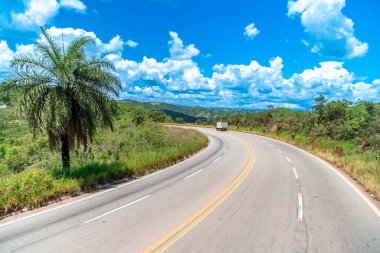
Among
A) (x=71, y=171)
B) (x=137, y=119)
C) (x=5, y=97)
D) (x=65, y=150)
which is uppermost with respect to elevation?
(x=5, y=97)

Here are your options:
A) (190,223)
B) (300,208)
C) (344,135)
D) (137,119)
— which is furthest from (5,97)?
(137,119)

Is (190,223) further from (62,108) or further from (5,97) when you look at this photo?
(5,97)

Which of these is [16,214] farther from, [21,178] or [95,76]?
[95,76]

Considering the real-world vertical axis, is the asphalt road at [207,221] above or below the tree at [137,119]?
below

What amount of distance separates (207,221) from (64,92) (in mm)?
8265

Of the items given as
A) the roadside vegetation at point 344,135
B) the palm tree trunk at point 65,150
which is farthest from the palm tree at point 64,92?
the roadside vegetation at point 344,135

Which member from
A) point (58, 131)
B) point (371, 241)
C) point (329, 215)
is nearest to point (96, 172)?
point (58, 131)

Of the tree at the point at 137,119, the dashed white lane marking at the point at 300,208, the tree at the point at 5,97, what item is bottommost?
the dashed white lane marking at the point at 300,208

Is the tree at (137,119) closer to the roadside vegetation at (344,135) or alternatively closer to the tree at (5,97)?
the roadside vegetation at (344,135)

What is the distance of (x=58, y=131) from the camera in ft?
38.9

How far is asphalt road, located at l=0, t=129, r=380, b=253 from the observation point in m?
6.40

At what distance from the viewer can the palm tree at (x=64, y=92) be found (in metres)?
11.4

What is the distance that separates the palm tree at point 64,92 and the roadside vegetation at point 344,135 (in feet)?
41.0

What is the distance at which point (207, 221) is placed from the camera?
786cm
